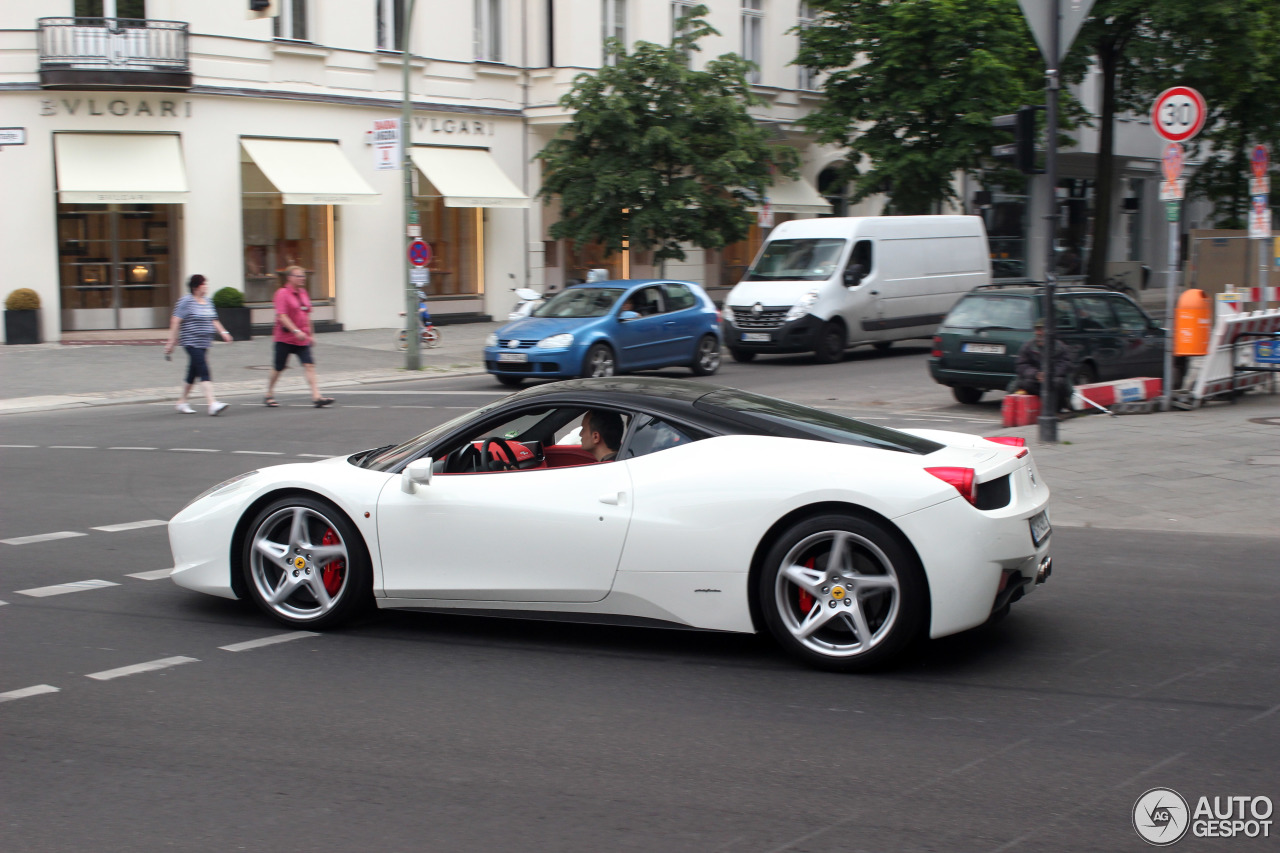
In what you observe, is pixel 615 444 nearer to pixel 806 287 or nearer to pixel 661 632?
pixel 661 632

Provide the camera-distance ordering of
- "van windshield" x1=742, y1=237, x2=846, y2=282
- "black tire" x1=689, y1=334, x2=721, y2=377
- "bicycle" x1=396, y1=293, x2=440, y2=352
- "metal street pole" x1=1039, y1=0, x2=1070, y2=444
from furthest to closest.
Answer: "bicycle" x1=396, y1=293, x2=440, y2=352, "van windshield" x1=742, y1=237, x2=846, y2=282, "black tire" x1=689, y1=334, x2=721, y2=377, "metal street pole" x1=1039, y1=0, x2=1070, y2=444

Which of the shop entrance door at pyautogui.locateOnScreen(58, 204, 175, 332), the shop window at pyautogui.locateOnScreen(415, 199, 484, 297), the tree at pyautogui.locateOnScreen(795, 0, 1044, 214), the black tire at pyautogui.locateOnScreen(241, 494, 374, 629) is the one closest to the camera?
the black tire at pyautogui.locateOnScreen(241, 494, 374, 629)

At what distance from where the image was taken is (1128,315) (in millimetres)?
16766

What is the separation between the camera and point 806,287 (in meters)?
23.2

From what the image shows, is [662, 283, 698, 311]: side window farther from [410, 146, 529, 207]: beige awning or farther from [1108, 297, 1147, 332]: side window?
[410, 146, 529, 207]: beige awning

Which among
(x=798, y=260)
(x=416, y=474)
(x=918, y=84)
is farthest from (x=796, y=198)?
(x=416, y=474)

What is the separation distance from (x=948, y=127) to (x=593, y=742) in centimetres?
Answer: 2975

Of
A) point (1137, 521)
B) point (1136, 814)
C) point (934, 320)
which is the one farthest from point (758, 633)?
point (934, 320)

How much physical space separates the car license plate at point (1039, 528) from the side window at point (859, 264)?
1810 centimetres

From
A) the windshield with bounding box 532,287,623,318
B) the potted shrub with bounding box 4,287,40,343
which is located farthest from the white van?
the potted shrub with bounding box 4,287,40,343

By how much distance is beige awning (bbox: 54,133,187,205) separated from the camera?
24.8 metres

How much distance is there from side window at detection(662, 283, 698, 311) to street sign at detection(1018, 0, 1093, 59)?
9.80 m

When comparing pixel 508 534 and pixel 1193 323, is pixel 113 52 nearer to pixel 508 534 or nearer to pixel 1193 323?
pixel 1193 323

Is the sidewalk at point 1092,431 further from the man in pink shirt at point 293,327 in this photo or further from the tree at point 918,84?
the tree at point 918,84
